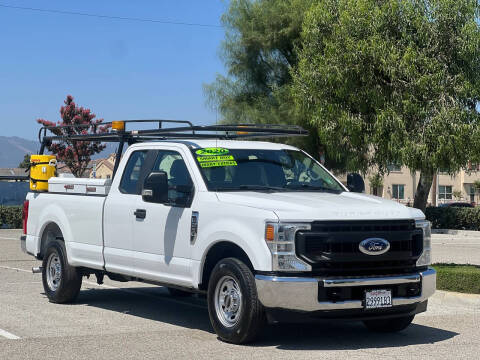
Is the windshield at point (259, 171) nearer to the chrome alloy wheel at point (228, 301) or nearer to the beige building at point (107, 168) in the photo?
the chrome alloy wheel at point (228, 301)

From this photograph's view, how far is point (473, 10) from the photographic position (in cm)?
1622

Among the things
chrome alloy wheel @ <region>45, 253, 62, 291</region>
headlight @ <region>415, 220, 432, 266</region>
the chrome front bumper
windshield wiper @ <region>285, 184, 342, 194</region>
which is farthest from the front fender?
chrome alloy wheel @ <region>45, 253, 62, 291</region>

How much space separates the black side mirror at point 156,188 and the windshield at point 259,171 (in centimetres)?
45

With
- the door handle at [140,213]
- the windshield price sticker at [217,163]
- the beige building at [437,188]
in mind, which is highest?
the beige building at [437,188]

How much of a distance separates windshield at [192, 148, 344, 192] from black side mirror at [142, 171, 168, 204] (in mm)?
452

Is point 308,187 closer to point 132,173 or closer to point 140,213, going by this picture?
point 140,213

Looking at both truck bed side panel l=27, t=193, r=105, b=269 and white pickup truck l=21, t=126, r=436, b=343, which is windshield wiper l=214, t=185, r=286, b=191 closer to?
white pickup truck l=21, t=126, r=436, b=343

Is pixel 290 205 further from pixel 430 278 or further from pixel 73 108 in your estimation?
pixel 73 108

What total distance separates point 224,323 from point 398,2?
9.93 meters

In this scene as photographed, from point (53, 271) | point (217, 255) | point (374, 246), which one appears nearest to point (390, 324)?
point (374, 246)

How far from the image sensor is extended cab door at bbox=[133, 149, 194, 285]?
910cm

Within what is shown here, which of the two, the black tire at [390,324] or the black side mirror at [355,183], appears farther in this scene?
the black side mirror at [355,183]

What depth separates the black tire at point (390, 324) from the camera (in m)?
9.24

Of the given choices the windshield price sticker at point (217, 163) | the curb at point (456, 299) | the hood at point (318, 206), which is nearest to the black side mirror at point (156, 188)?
the windshield price sticker at point (217, 163)
